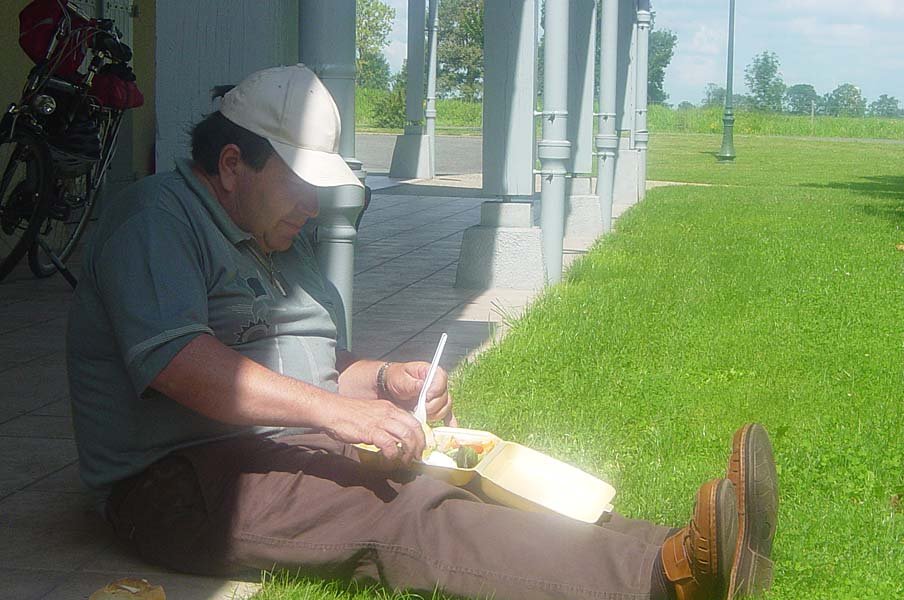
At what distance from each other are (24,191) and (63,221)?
1.16ft

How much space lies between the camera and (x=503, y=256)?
9492 millimetres

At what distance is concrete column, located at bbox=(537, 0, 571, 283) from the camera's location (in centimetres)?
924

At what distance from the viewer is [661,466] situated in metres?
4.73

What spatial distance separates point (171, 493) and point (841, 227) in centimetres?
1202

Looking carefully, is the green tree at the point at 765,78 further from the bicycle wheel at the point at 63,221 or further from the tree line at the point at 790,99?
the bicycle wheel at the point at 63,221

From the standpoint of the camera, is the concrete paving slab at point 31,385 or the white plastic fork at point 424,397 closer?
the white plastic fork at point 424,397

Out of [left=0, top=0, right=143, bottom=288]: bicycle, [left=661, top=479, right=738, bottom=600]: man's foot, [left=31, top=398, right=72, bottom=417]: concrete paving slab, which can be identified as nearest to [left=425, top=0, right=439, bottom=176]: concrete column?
[left=0, top=0, right=143, bottom=288]: bicycle

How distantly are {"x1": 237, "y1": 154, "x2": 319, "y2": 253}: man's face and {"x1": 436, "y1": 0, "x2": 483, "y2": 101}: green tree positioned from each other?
7624 centimetres

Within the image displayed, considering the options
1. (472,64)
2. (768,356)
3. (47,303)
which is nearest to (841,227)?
(768,356)

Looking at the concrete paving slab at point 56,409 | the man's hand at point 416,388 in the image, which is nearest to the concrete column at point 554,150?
the concrete paving slab at point 56,409

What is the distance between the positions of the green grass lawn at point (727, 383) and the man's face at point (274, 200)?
2.99 ft

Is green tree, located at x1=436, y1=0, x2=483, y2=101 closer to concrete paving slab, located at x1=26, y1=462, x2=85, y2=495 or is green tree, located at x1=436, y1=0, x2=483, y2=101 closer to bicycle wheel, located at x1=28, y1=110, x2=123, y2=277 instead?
bicycle wheel, located at x1=28, y1=110, x2=123, y2=277

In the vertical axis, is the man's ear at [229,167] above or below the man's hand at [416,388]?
above

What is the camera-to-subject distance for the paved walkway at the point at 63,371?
3490 mm
